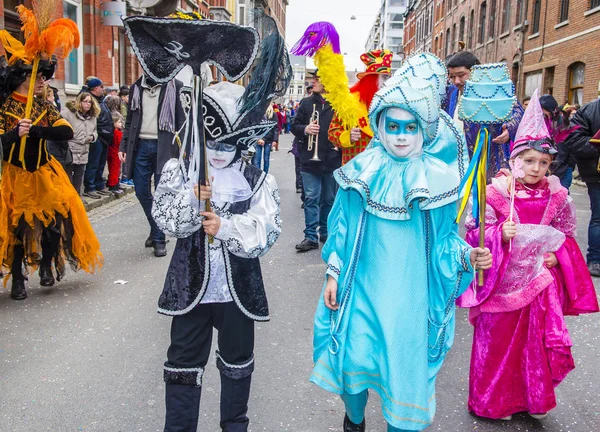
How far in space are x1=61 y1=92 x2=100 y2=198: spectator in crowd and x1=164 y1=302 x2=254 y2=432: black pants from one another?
22.8 feet

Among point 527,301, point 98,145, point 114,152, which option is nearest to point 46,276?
point 527,301

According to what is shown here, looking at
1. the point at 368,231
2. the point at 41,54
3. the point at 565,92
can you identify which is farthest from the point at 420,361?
the point at 565,92

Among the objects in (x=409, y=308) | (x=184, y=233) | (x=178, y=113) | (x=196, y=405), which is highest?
(x=178, y=113)

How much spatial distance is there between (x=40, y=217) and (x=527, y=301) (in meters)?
3.98

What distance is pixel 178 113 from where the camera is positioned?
6262 mm

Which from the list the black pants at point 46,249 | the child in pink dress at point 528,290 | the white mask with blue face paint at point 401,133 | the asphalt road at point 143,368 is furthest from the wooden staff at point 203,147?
the black pants at point 46,249

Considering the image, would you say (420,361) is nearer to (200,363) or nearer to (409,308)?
(409,308)

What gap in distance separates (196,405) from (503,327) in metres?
1.71

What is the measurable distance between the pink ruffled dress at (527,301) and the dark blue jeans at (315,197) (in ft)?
12.8

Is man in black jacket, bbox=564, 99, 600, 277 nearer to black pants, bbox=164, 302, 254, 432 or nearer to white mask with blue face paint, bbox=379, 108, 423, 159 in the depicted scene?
white mask with blue face paint, bbox=379, 108, 423, 159

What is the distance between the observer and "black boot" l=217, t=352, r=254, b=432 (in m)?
2.87

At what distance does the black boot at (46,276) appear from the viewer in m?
5.64

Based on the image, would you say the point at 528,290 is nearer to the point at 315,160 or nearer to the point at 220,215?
the point at 220,215

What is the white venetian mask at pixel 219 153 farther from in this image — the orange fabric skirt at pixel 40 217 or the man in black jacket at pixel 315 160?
the man in black jacket at pixel 315 160
